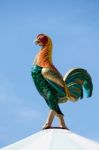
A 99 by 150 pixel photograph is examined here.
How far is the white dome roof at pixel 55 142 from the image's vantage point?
9.09 m

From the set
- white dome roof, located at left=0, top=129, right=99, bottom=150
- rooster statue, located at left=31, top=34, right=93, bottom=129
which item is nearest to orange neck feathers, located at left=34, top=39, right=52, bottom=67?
rooster statue, located at left=31, top=34, right=93, bottom=129

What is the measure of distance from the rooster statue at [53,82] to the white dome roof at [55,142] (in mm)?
390

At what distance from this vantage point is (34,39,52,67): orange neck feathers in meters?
10.2

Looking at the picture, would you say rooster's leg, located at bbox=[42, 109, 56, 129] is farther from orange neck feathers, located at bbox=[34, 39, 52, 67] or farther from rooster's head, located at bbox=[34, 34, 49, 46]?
rooster's head, located at bbox=[34, 34, 49, 46]

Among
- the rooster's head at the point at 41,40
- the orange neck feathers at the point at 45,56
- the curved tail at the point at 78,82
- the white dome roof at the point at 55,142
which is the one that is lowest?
the white dome roof at the point at 55,142

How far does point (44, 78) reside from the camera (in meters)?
10.1

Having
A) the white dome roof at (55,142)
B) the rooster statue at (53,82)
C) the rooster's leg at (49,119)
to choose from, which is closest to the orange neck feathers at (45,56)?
the rooster statue at (53,82)

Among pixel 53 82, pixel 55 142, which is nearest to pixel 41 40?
pixel 53 82

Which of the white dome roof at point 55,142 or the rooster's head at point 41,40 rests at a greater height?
the rooster's head at point 41,40

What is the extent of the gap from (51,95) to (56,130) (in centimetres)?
70

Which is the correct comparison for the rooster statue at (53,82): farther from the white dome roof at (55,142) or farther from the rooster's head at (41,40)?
the white dome roof at (55,142)

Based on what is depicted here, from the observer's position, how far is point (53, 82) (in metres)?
10.1

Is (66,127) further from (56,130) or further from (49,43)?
(49,43)

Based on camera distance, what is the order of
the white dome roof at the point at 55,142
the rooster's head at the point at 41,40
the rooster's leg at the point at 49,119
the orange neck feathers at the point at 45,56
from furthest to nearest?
the rooster's head at the point at 41,40
the orange neck feathers at the point at 45,56
the rooster's leg at the point at 49,119
the white dome roof at the point at 55,142
